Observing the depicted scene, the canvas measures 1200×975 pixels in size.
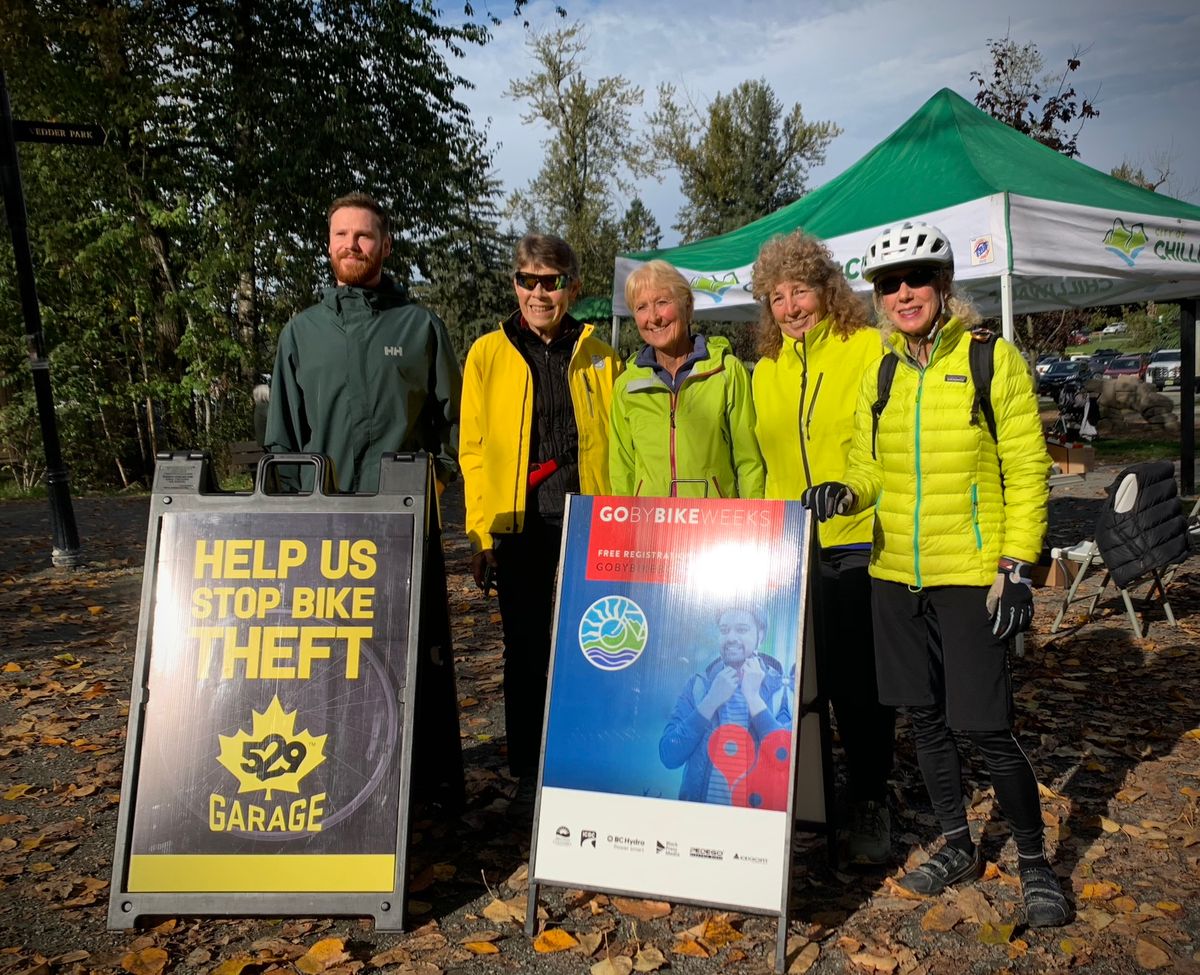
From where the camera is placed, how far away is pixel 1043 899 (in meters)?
2.86

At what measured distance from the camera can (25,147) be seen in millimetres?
15711

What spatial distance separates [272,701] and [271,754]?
0.51ft

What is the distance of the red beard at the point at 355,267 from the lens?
3.35 metres

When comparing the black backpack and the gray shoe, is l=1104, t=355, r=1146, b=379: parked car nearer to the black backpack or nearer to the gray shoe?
the gray shoe

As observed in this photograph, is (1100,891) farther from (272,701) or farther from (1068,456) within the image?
(1068,456)

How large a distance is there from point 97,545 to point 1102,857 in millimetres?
10043

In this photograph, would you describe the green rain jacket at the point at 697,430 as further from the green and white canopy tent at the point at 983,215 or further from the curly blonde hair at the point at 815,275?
the green and white canopy tent at the point at 983,215

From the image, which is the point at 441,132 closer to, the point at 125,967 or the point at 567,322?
the point at 567,322

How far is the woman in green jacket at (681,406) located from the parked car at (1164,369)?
39057mm

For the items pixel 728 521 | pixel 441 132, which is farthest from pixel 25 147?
pixel 728 521

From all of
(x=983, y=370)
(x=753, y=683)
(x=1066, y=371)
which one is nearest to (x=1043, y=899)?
(x=753, y=683)

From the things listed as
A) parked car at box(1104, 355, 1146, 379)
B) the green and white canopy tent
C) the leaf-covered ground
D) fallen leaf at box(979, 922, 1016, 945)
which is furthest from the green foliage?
parked car at box(1104, 355, 1146, 379)

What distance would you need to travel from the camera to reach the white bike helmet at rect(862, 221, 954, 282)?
2785mm

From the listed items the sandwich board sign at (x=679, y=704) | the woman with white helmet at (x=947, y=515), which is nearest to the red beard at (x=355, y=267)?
the sandwich board sign at (x=679, y=704)
